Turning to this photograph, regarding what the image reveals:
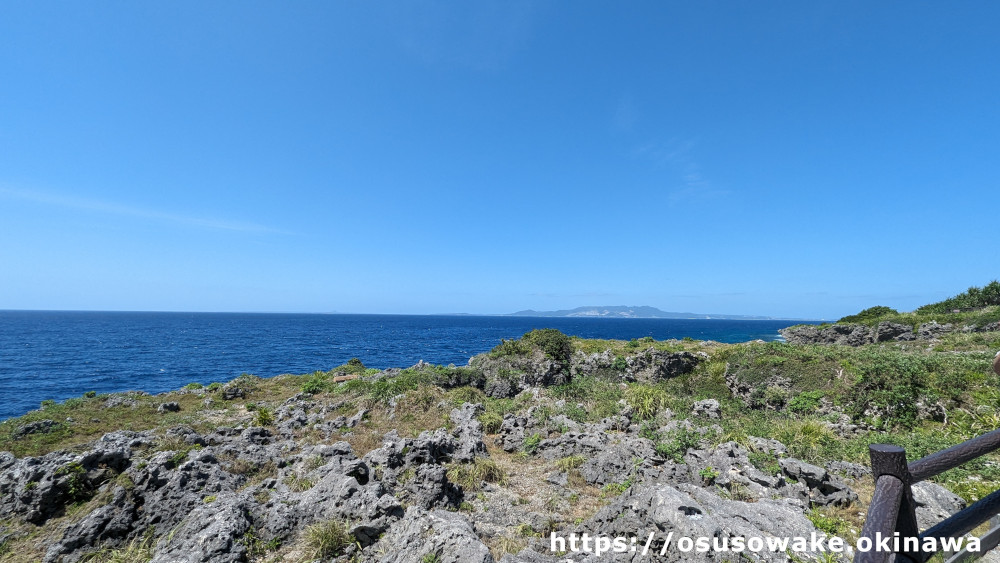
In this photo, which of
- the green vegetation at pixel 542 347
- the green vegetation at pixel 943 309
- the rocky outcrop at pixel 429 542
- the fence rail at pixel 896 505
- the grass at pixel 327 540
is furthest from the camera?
the green vegetation at pixel 943 309

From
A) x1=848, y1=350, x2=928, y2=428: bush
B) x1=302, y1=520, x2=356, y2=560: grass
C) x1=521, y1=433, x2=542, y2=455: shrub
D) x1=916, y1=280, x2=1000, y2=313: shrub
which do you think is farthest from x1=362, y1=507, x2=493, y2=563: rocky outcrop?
x1=916, y1=280, x2=1000, y2=313: shrub

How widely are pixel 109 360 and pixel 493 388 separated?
2659 inches

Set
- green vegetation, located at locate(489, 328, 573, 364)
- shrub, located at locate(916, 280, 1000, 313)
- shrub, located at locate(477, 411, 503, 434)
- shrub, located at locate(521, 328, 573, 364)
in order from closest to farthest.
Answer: shrub, located at locate(477, 411, 503, 434) < shrub, located at locate(521, 328, 573, 364) < green vegetation, located at locate(489, 328, 573, 364) < shrub, located at locate(916, 280, 1000, 313)

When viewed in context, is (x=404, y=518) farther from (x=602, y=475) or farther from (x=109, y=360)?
(x=109, y=360)

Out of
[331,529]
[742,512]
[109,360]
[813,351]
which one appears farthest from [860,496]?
[109,360]

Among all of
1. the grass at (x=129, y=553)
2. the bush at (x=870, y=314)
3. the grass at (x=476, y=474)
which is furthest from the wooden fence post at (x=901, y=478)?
the bush at (x=870, y=314)

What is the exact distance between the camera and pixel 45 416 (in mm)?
18062

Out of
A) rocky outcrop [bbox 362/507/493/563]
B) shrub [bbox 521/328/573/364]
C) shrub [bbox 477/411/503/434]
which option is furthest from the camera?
shrub [bbox 521/328/573/364]

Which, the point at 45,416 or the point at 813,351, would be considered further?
Answer: the point at 813,351

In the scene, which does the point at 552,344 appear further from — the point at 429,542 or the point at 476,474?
the point at 429,542

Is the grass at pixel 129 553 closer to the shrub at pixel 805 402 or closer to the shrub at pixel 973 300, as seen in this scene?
the shrub at pixel 805 402

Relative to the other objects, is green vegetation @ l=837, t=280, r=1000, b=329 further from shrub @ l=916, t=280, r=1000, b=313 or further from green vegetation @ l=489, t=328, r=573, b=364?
green vegetation @ l=489, t=328, r=573, b=364

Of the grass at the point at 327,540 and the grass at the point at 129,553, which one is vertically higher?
the grass at the point at 327,540

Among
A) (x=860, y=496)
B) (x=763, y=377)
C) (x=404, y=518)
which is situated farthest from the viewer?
(x=763, y=377)
